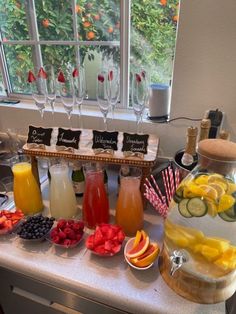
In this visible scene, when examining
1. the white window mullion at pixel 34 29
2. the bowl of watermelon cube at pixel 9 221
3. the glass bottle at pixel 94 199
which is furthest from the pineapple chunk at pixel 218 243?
the white window mullion at pixel 34 29

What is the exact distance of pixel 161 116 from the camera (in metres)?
1.03

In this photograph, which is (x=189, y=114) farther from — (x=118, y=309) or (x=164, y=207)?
(x=118, y=309)

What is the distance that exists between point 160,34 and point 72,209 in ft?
2.62

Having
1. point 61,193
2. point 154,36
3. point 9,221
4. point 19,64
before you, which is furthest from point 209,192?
point 19,64

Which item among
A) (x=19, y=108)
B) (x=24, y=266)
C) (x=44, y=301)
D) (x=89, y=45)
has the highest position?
(x=89, y=45)

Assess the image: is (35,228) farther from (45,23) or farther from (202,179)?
(45,23)

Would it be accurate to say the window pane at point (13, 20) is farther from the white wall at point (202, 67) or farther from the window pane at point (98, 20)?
the white wall at point (202, 67)

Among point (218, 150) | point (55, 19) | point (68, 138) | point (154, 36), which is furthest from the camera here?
point (55, 19)

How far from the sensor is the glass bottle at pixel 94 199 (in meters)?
0.79

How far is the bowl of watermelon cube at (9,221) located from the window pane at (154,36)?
791 millimetres

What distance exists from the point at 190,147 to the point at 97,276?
0.46 metres

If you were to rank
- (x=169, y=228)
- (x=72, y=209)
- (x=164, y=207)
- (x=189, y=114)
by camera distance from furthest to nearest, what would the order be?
(x=189, y=114) → (x=72, y=209) → (x=164, y=207) → (x=169, y=228)

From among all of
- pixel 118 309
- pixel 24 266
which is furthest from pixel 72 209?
pixel 118 309

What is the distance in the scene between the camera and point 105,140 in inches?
33.3
